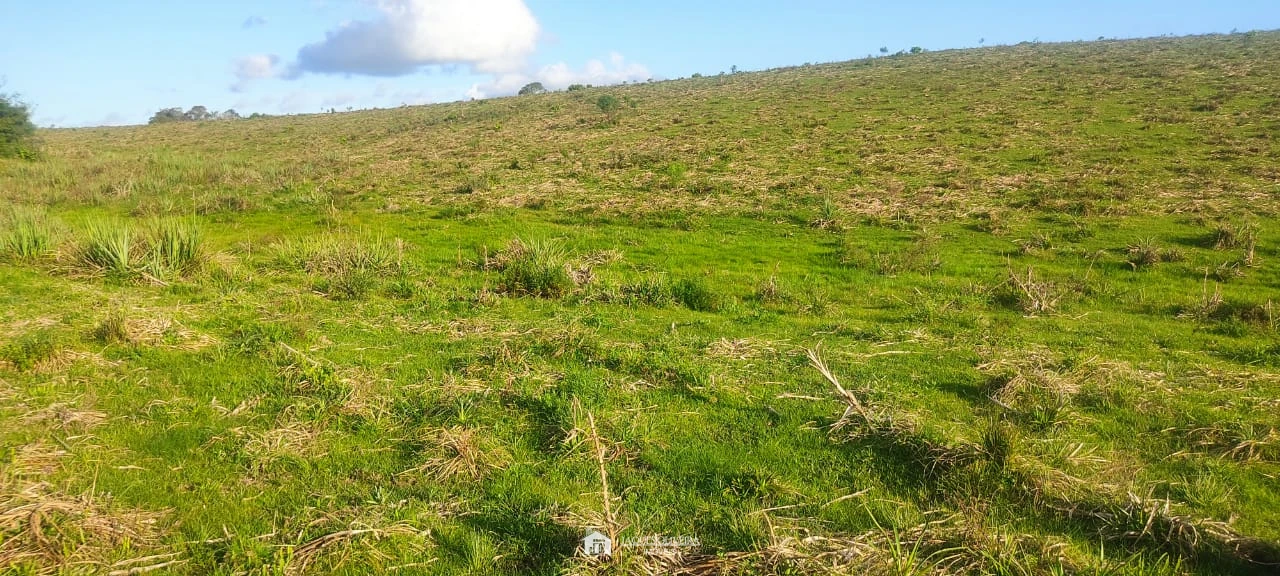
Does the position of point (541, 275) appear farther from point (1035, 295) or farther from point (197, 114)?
point (197, 114)

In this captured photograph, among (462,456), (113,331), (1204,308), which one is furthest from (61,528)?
(1204,308)

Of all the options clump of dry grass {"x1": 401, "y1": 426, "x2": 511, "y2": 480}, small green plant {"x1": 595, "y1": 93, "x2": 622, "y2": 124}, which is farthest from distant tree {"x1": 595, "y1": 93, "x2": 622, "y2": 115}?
clump of dry grass {"x1": 401, "y1": 426, "x2": 511, "y2": 480}

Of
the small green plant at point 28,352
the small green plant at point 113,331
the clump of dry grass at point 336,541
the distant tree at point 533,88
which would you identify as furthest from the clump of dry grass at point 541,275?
the distant tree at point 533,88

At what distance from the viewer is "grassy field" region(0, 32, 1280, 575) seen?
4.79m

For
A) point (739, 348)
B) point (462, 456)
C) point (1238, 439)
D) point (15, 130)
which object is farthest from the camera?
point (15, 130)

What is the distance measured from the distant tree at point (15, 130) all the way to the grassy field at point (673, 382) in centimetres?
1679

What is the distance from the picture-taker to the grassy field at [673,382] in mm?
4793

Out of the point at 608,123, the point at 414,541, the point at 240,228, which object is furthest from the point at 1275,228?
the point at 608,123

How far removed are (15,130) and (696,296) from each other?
40884 mm

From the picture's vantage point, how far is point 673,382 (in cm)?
778

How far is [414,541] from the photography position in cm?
480

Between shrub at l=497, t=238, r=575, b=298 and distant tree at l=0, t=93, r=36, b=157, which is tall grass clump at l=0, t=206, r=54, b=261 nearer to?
shrub at l=497, t=238, r=575, b=298

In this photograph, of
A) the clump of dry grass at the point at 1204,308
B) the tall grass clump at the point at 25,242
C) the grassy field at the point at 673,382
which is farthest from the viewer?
the tall grass clump at the point at 25,242

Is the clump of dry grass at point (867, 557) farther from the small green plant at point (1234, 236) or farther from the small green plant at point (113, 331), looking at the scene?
the small green plant at point (1234, 236)
